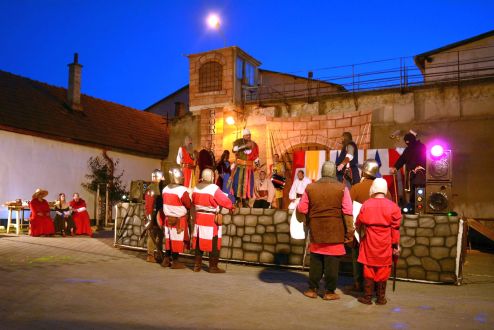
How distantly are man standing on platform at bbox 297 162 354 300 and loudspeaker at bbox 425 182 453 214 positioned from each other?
3488 mm

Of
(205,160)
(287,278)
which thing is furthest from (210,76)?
(287,278)

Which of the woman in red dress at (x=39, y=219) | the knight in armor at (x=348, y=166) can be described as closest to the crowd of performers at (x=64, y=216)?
the woman in red dress at (x=39, y=219)

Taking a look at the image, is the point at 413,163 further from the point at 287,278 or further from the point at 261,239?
the point at 287,278

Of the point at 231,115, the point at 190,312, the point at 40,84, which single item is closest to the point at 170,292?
the point at 190,312

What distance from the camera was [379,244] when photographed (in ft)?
18.8

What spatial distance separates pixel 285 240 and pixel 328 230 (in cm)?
296

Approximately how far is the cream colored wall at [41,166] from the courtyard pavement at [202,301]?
10.6 metres

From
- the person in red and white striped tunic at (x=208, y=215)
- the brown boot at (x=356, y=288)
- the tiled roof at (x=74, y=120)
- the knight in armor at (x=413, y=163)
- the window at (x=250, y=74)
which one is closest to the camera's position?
the brown boot at (x=356, y=288)

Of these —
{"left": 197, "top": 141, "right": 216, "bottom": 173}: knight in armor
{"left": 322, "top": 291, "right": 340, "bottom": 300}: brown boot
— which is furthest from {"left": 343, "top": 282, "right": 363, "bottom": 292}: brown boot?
{"left": 197, "top": 141, "right": 216, "bottom": 173}: knight in armor

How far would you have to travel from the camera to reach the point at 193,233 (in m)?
7.93

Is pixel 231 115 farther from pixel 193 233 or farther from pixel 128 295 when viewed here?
pixel 128 295

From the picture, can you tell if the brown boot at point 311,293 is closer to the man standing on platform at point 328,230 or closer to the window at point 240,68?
the man standing on platform at point 328,230

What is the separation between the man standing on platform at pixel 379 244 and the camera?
5.70m

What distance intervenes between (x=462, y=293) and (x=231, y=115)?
11.8 metres
